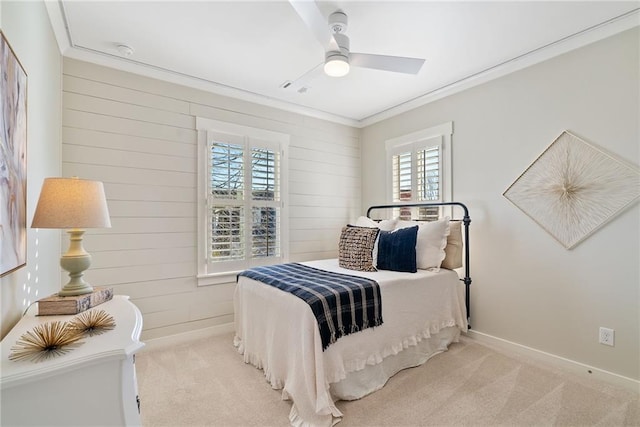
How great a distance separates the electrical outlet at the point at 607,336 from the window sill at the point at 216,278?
3132mm

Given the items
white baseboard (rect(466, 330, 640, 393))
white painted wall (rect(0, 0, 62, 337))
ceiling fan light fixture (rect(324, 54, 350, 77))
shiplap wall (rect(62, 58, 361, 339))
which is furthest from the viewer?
shiplap wall (rect(62, 58, 361, 339))

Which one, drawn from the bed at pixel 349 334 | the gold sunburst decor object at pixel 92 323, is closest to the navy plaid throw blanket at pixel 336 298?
the bed at pixel 349 334

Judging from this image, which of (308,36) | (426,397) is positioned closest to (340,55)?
(308,36)

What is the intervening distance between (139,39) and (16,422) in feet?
8.49

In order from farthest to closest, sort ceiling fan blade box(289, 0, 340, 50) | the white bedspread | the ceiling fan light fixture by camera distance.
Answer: the ceiling fan light fixture → the white bedspread → ceiling fan blade box(289, 0, 340, 50)

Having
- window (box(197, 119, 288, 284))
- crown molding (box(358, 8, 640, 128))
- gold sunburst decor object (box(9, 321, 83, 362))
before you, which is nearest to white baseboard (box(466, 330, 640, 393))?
window (box(197, 119, 288, 284))

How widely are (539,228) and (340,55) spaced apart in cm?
218

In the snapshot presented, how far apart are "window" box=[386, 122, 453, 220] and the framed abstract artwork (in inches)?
132

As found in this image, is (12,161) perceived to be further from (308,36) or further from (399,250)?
(399,250)

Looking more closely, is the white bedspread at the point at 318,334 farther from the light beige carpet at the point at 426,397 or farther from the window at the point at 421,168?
the window at the point at 421,168

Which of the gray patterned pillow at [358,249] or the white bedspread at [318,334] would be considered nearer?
the white bedspread at [318,334]

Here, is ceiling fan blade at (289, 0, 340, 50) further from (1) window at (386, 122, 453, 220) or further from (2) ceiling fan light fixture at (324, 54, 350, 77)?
(1) window at (386, 122, 453, 220)

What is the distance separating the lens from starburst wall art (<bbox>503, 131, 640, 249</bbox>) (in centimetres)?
225

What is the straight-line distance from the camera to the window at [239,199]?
3.22 metres
